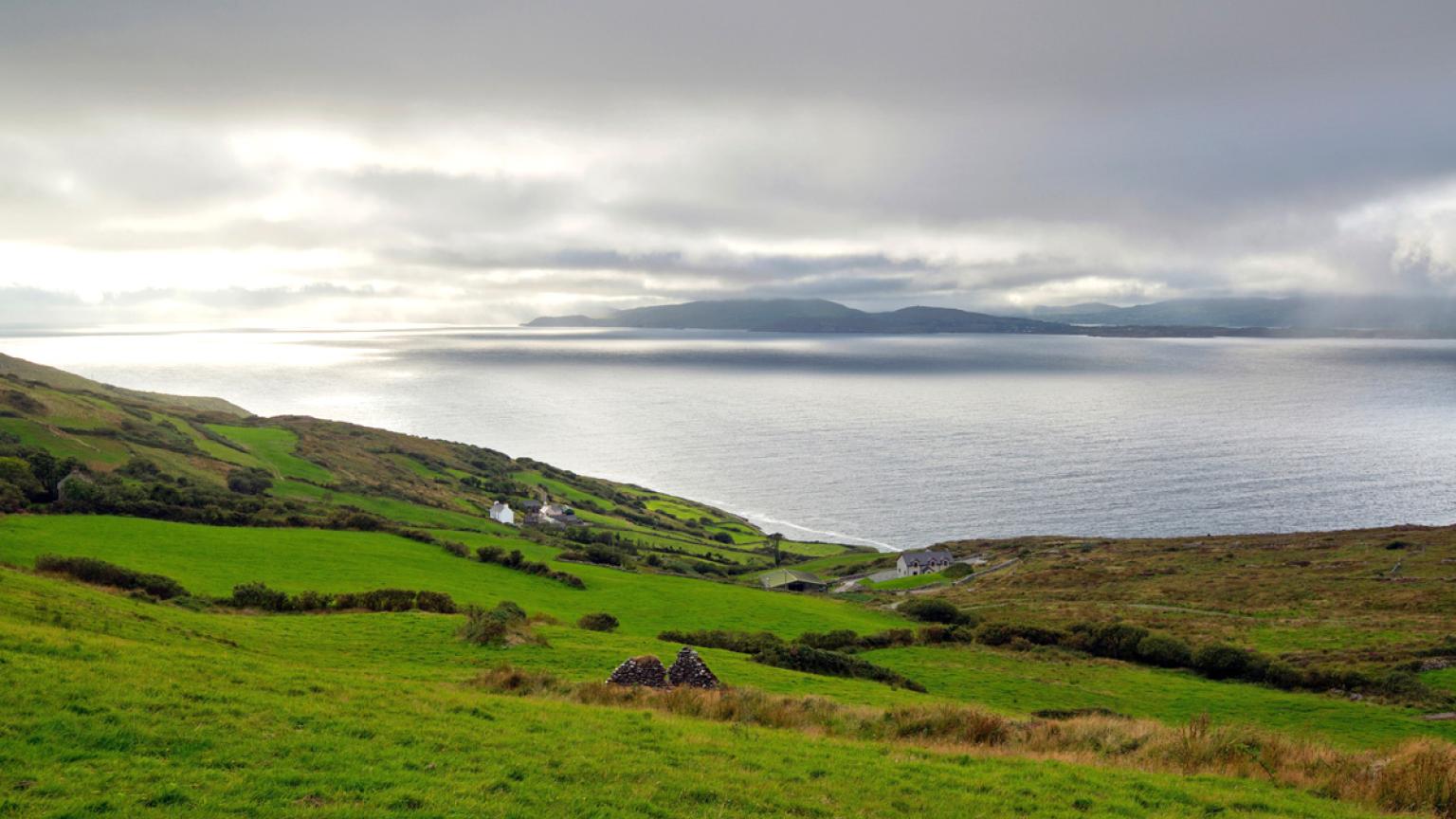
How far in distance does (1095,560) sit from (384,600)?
62.5 m

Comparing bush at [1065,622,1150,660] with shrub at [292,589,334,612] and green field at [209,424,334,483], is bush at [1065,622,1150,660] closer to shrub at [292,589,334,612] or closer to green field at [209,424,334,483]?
shrub at [292,589,334,612]

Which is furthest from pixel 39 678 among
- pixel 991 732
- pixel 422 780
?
pixel 991 732

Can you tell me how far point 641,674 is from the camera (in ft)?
61.2

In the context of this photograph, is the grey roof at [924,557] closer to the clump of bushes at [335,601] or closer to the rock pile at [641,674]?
the clump of bushes at [335,601]

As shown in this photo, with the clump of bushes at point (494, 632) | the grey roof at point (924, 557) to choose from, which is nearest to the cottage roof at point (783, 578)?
the grey roof at point (924, 557)

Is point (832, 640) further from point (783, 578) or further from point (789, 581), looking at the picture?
point (783, 578)

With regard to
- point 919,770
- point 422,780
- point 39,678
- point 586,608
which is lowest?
point 586,608

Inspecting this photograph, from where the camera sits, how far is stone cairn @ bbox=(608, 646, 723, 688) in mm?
18344

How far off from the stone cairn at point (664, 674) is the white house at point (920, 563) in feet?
175

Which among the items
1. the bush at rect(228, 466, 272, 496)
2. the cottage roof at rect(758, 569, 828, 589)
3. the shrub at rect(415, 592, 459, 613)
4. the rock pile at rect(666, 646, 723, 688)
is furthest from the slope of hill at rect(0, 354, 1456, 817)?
the cottage roof at rect(758, 569, 828, 589)

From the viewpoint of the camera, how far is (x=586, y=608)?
3616cm

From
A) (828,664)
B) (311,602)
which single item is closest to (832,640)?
(828,664)

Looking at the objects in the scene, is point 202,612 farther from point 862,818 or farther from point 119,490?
point 119,490

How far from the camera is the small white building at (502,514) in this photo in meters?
77.1
